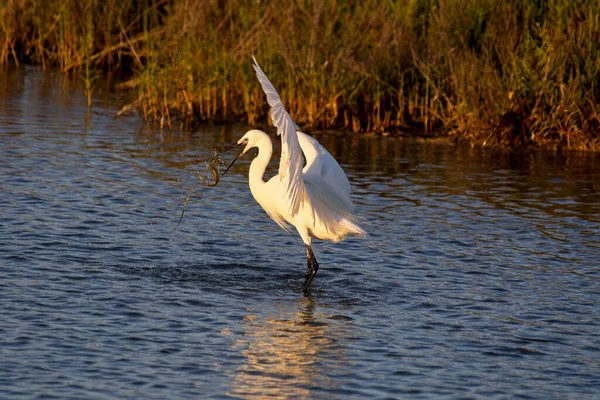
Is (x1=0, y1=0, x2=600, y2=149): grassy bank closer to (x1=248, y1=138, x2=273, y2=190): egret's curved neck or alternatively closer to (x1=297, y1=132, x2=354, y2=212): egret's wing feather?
(x1=297, y1=132, x2=354, y2=212): egret's wing feather

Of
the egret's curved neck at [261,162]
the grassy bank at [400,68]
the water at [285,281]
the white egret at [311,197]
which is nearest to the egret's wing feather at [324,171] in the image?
the white egret at [311,197]

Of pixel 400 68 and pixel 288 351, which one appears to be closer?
pixel 288 351

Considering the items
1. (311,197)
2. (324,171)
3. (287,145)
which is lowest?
(311,197)

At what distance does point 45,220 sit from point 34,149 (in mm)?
3012

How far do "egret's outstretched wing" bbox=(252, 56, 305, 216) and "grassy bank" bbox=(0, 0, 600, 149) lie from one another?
5842 millimetres

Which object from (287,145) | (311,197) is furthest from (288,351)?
(311,197)

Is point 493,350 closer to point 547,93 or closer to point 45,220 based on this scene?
point 45,220

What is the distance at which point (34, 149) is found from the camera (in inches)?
439

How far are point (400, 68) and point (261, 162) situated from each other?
585cm

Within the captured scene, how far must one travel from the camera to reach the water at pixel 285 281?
5.33 m

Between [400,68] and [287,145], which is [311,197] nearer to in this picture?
[287,145]

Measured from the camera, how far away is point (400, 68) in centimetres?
1286

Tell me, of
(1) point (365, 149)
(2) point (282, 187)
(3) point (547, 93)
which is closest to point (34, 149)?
(1) point (365, 149)

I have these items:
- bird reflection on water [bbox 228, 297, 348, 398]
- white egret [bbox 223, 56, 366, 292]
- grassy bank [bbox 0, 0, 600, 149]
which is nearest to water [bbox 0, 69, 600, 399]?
bird reflection on water [bbox 228, 297, 348, 398]
